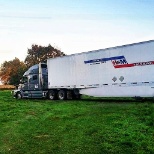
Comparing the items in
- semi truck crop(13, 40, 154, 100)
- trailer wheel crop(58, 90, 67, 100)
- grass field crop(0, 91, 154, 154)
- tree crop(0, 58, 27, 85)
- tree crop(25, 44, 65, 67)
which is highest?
tree crop(25, 44, 65, 67)

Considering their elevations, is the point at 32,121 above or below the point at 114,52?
below

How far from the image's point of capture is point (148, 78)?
21844 mm

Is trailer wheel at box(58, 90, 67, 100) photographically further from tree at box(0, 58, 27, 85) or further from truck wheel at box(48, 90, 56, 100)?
tree at box(0, 58, 27, 85)

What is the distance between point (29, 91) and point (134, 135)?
24.2m

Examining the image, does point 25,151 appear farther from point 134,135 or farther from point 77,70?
point 77,70

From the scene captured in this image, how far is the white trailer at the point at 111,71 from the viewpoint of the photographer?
22.1 meters

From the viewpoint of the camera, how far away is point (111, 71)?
24.3m

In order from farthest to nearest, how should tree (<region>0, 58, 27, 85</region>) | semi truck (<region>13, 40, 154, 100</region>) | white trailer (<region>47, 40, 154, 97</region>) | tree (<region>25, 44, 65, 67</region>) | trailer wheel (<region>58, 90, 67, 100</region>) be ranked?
tree (<region>0, 58, 27, 85</region>) < tree (<region>25, 44, 65, 67</region>) < trailer wheel (<region>58, 90, 67, 100</region>) < semi truck (<region>13, 40, 154, 100</region>) < white trailer (<region>47, 40, 154, 97</region>)

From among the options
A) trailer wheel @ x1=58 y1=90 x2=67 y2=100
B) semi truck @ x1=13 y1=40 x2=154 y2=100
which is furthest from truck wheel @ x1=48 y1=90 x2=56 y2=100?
trailer wheel @ x1=58 y1=90 x2=67 y2=100

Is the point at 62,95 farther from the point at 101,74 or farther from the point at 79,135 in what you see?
the point at 79,135

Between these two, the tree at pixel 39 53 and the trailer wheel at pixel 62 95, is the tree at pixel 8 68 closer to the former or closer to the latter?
the tree at pixel 39 53

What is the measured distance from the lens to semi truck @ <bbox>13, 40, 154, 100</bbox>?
2217cm

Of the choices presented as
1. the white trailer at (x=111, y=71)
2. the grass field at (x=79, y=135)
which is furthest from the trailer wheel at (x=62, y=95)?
the grass field at (x=79, y=135)

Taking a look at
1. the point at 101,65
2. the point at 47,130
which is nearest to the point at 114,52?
the point at 101,65
